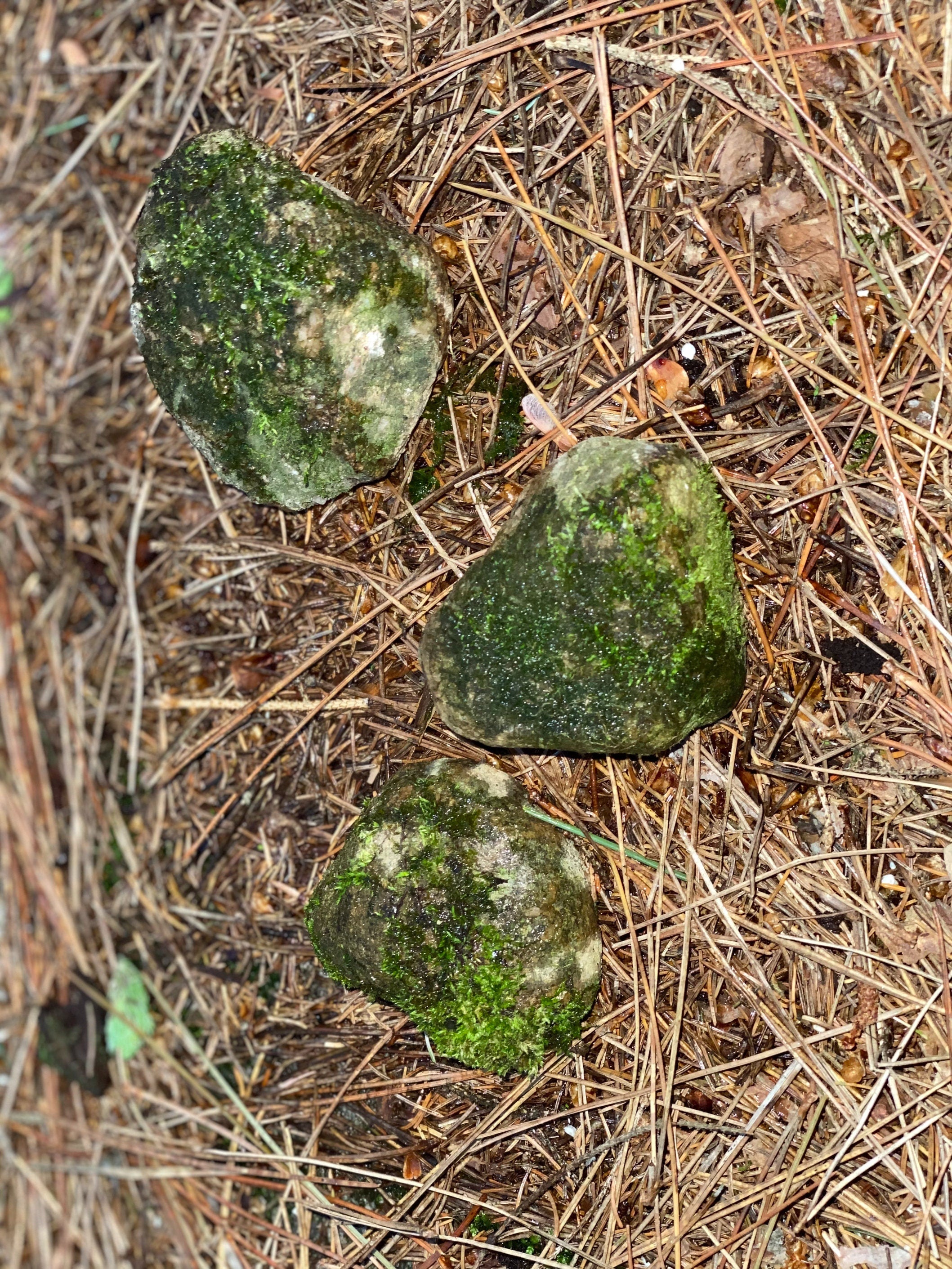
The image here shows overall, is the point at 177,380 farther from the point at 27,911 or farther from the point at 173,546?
the point at 27,911

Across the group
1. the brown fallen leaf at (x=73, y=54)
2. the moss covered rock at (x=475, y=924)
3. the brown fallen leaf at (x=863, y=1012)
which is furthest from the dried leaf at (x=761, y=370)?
the brown fallen leaf at (x=73, y=54)

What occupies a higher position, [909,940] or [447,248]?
[447,248]

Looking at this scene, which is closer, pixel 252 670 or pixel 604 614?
pixel 604 614

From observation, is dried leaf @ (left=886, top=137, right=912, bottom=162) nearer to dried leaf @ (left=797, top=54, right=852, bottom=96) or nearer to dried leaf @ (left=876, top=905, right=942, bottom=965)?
dried leaf @ (left=797, top=54, right=852, bottom=96)

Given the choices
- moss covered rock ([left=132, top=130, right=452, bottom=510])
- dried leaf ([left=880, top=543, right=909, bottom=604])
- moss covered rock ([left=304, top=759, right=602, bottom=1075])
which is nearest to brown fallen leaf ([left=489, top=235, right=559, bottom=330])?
moss covered rock ([left=132, top=130, right=452, bottom=510])

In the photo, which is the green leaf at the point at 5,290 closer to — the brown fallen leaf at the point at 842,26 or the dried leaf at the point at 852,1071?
the brown fallen leaf at the point at 842,26

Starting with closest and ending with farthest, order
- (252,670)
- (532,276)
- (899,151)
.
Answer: (899,151) < (532,276) < (252,670)

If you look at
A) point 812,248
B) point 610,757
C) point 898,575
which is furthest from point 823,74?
point 610,757

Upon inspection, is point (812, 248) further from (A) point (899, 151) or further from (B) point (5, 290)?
(B) point (5, 290)
